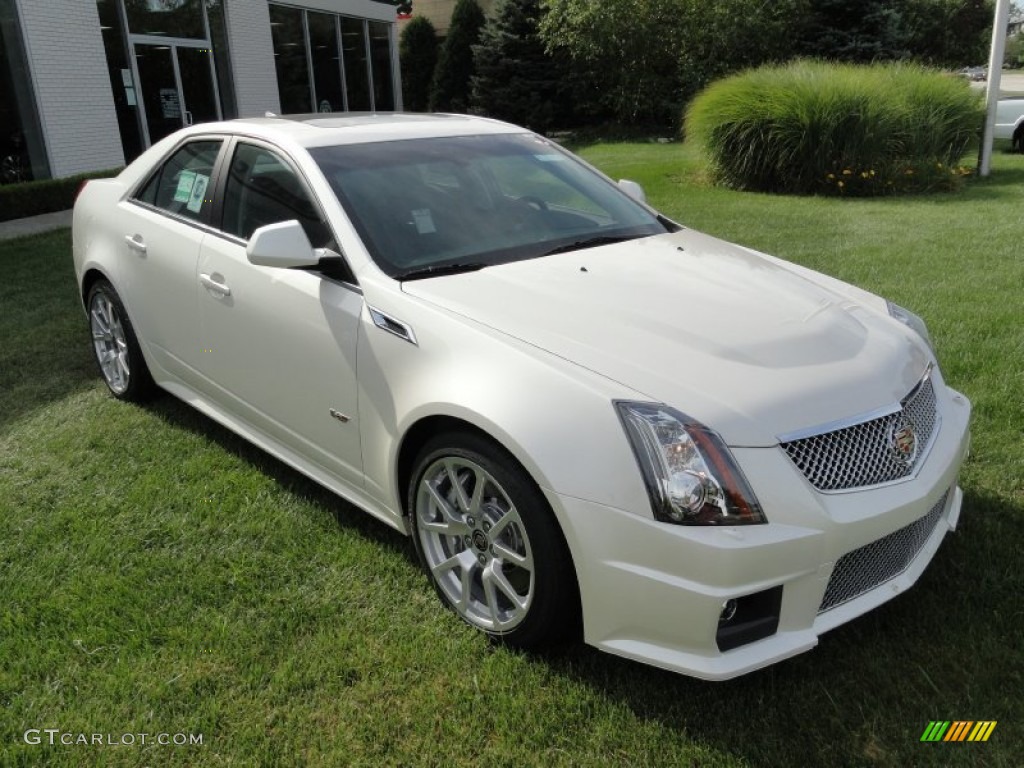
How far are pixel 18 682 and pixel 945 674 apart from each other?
2879mm

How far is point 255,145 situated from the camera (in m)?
3.85

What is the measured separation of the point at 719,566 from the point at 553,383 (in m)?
0.68

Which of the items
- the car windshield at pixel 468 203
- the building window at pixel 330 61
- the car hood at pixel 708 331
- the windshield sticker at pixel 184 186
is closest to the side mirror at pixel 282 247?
the car windshield at pixel 468 203

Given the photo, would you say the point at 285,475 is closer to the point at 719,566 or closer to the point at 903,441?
the point at 719,566

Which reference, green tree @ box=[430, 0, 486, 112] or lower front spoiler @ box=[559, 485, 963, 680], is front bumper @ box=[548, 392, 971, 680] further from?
green tree @ box=[430, 0, 486, 112]

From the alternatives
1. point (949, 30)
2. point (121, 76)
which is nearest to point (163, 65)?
point (121, 76)

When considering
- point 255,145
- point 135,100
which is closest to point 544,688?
point 255,145

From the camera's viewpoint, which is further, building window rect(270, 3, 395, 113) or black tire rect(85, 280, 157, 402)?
building window rect(270, 3, 395, 113)

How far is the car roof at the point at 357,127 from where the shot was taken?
147 inches

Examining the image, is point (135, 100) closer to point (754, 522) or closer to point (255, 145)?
point (255, 145)

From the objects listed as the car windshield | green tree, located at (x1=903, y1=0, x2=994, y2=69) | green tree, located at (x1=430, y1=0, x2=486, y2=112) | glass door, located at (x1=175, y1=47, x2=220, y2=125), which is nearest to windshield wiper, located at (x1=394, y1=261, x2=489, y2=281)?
the car windshield

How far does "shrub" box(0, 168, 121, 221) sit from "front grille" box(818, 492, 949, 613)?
1190 cm

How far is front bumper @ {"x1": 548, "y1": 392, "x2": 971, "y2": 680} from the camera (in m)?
2.29

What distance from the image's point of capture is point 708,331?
280cm
